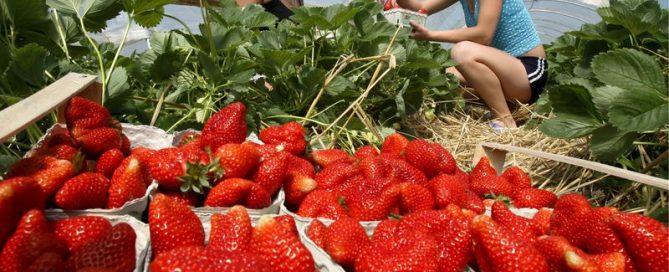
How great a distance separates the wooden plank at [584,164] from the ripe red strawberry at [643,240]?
176mm

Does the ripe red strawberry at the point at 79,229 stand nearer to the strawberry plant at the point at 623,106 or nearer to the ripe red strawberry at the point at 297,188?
the ripe red strawberry at the point at 297,188

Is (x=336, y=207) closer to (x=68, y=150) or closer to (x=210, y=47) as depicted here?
(x=68, y=150)

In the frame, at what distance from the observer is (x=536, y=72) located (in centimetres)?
292

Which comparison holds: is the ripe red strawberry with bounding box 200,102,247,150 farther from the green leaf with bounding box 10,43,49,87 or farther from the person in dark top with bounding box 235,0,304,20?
the person in dark top with bounding box 235,0,304,20

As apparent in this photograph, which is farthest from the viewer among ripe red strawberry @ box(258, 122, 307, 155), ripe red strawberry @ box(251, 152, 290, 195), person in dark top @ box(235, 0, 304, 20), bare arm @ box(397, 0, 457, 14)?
bare arm @ box(397, 0, 457, 14)

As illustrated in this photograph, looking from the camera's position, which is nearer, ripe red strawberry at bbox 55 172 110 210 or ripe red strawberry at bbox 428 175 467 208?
ripe red strawberry at bbox 55 172 110 210

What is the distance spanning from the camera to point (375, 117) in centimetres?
233

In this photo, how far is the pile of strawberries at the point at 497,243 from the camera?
2.65 ft

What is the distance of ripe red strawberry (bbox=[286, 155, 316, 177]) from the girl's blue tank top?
2042 mm

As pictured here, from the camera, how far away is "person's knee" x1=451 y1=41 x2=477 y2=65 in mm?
2754

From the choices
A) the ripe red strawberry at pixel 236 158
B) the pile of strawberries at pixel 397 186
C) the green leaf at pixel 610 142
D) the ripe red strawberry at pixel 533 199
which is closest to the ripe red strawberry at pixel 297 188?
the pile of strawberries at pixel 397 186

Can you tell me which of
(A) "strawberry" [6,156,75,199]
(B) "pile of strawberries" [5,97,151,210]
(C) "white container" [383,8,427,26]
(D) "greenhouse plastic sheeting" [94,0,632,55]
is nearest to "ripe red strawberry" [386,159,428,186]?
(B) "pile of strawberries" [5,97,151,210]

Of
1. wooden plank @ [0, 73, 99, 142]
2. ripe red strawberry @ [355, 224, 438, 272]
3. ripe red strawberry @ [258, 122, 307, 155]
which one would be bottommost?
ripe red strawberry @ [258, 122, 307, 155]

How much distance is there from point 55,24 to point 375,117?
135 centimetres
